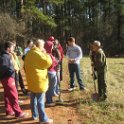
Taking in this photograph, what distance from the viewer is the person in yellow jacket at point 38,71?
29.2 ft

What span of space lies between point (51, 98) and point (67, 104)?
55cm

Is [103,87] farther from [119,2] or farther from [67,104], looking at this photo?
[119,2]

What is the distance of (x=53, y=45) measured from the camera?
1157 centimetres

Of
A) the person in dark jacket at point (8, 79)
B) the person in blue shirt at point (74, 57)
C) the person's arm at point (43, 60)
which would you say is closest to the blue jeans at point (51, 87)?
the person in dark jacket at point (8, 79)

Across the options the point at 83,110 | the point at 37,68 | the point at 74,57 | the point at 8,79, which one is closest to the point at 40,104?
the point at 37,68

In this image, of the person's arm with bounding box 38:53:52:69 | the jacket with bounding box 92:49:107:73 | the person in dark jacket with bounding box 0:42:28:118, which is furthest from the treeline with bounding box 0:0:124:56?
the person's arm with bounding box 38:53:52:69

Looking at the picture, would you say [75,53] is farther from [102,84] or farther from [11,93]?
[11,93]

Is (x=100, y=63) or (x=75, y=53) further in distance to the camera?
(x=75, y=53)

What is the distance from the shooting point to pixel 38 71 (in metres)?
9.05

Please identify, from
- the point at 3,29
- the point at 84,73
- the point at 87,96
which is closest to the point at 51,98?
the point at 87,96

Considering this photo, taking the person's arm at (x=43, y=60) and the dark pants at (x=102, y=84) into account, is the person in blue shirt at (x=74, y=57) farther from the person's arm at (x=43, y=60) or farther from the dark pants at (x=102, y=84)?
the person's arm at (x=43, y=60)

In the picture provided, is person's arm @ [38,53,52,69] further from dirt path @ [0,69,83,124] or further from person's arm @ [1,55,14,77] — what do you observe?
dirt path @ [0,69,83,124]

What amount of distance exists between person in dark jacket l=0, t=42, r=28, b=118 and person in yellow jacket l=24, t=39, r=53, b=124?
1.88 ft

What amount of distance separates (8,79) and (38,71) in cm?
95
